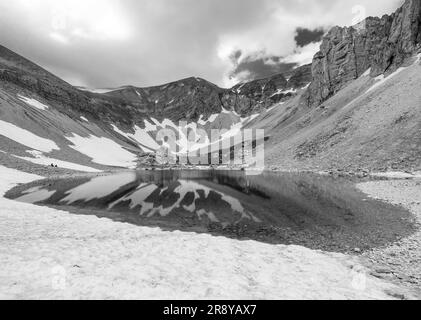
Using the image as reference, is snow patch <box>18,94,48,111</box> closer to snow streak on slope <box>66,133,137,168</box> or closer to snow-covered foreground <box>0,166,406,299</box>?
snow streak on slope <box>66,133,137,168</box>

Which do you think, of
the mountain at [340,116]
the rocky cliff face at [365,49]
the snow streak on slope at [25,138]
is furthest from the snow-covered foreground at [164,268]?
the rocky cliff face at [365,49]

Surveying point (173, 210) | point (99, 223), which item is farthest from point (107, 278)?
point (173, 210)

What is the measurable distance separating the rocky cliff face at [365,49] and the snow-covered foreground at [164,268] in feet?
318

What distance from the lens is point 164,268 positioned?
33.4ft

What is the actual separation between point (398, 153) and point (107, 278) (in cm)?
5349

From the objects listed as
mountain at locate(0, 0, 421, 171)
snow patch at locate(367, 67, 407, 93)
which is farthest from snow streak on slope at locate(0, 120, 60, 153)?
snow patch at locate(367, 67, 407, 93)

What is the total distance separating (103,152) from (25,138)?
38492 millimetres

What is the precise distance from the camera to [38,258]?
1072 cm

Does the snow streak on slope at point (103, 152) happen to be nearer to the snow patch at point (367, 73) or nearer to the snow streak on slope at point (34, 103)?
the snow streak on slope at point (34, 103)

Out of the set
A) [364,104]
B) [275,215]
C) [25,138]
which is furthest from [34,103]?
[364,104]

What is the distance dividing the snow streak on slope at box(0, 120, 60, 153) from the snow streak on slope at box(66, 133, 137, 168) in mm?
14875

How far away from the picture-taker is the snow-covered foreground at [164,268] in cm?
827

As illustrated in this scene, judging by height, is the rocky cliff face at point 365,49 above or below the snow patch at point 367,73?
above
